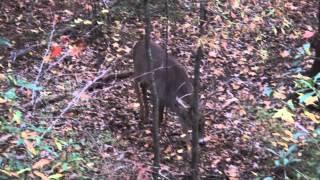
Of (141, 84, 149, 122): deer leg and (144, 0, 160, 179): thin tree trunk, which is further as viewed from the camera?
(141, 84, 149, 122): deer leg

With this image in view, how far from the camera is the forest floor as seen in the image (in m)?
5.95

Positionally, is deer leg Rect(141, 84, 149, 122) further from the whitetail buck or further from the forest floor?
the forest floor

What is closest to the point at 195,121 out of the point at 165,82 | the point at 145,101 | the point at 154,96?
the point at 154,96

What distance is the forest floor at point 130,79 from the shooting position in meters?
5.95

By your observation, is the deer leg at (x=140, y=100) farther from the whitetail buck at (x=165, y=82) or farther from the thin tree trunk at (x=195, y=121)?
the thin tree trunk at (x=195, y=121)

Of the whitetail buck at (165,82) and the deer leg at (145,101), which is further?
the deer leg at (145,101)

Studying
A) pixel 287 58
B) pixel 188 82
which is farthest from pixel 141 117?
pixel 287 58

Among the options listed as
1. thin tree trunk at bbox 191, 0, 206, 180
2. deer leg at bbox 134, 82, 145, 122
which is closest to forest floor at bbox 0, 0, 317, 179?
deer leg at bbox 134, 82, 145, 122

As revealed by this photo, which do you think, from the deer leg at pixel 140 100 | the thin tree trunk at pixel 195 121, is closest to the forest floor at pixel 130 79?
the deer leg at pixel 140 100

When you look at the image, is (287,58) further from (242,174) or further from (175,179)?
→ (175,179)

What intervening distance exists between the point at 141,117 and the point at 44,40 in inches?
121

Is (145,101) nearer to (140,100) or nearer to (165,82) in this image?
(140,100)

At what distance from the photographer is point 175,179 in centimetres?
619

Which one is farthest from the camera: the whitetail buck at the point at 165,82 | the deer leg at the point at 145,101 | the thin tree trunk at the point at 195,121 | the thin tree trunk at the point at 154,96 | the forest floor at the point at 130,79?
the deer leg at the point at 145,101
